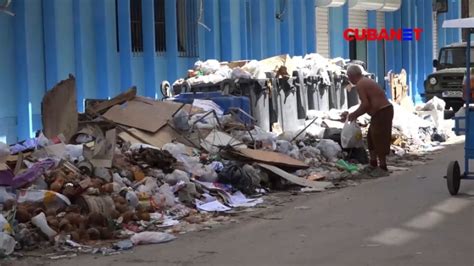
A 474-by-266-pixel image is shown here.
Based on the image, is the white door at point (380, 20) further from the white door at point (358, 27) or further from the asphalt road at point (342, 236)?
the asphalt road at point (342, 236)

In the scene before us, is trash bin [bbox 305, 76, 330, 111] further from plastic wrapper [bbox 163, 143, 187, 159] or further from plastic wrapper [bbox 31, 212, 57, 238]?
plastic wrapper [bbox 31, 212, 57, 238]

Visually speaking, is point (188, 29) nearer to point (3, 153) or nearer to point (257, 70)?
point (257, 70)

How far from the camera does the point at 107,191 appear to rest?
942 centimetres

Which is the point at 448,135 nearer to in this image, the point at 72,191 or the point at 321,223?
the point at 321,223

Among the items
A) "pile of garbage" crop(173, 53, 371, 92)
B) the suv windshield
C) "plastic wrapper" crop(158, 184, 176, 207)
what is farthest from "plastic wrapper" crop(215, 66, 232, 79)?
the suv windshield

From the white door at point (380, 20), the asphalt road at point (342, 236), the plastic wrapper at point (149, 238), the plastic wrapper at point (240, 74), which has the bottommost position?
the asphalt road at point (342, 236)

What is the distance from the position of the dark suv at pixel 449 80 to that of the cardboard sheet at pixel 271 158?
13.0m

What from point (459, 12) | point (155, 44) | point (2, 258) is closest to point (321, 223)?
point (2, 258)

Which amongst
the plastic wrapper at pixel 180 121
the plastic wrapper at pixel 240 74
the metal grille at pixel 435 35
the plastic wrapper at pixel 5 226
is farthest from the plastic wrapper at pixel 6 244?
the metal grille at pixel 435 35

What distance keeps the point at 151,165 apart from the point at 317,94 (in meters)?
7.64

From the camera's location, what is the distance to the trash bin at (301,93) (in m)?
17.0

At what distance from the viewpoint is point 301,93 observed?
17.1 metres

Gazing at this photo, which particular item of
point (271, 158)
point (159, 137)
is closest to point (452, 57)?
point (271, 158)

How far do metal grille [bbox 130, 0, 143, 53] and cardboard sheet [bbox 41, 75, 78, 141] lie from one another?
5353 mm
